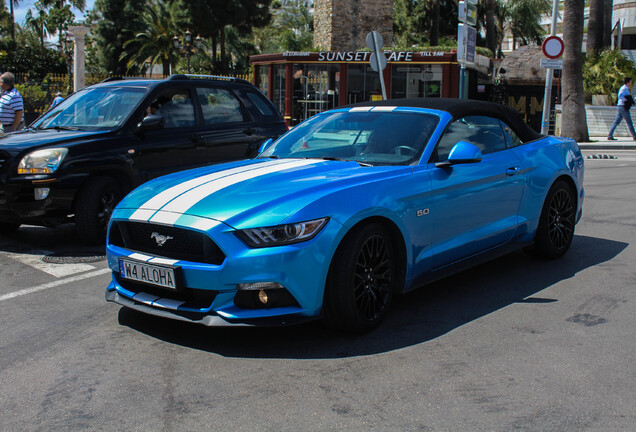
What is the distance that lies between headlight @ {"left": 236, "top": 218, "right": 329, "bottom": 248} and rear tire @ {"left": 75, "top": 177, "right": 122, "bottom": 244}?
11.7ft

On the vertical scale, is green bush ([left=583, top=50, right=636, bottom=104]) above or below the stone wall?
below

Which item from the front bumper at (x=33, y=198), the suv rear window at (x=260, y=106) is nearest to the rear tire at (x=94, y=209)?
the front bumper at (x=33, y=198)

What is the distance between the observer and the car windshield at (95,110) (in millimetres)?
7616

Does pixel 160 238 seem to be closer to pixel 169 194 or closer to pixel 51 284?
pixel 169 194

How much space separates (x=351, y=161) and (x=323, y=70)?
79.1 ft

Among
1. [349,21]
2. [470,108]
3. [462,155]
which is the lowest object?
[462,155]

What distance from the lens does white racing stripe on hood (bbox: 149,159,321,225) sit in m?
4.18

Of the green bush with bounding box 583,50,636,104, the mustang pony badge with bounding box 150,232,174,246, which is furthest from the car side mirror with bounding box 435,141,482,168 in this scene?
the green bush with bounding box 583,50,636,104

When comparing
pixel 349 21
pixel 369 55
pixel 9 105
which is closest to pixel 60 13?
pixel 349 21

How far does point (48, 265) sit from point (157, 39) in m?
49.2

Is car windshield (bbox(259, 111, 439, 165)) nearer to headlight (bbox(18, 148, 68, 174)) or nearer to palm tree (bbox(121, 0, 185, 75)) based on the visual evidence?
headlight (bbox(18, 148, 68, 174))

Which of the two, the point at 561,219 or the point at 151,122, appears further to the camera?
the point at 151,122

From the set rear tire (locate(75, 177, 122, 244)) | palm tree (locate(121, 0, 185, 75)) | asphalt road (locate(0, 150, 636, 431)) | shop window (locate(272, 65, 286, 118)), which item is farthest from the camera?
palm tree (locate(121, 0, 185, 75))

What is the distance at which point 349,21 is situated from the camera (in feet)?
138
